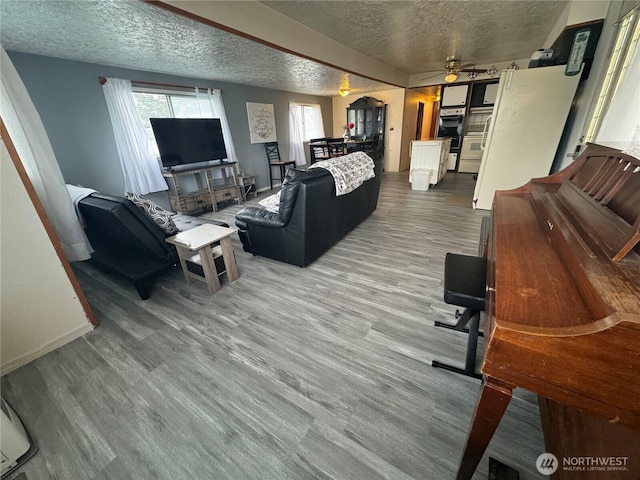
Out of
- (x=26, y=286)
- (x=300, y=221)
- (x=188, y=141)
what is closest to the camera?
(x=26, y=286)

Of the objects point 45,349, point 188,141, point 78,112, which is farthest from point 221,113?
point 45,349

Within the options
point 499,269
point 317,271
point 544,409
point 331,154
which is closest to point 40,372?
point 317,271

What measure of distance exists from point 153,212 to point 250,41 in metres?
2.14

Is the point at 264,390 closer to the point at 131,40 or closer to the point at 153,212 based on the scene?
the point at 153,212

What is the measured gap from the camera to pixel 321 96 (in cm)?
730

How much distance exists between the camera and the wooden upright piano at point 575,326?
1.63 ft

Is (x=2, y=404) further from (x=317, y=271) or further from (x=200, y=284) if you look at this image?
(x=317, y=271)

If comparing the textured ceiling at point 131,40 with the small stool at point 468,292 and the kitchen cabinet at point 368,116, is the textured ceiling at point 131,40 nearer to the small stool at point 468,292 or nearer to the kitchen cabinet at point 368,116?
the small stool at point 468,292

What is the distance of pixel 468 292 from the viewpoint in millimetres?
1104

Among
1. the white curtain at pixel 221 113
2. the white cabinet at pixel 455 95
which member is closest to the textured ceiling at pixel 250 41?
the white curtain at pixel 221 113

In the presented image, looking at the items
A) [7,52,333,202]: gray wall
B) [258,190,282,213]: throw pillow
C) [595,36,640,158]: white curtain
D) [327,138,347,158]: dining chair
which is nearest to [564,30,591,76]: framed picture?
[595,36,640,158]: white curtain

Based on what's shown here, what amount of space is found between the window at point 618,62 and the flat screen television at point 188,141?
495 cm

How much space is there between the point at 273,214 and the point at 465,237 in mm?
2302

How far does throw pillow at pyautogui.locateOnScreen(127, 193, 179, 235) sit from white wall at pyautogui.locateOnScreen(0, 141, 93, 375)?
564 millimetres
